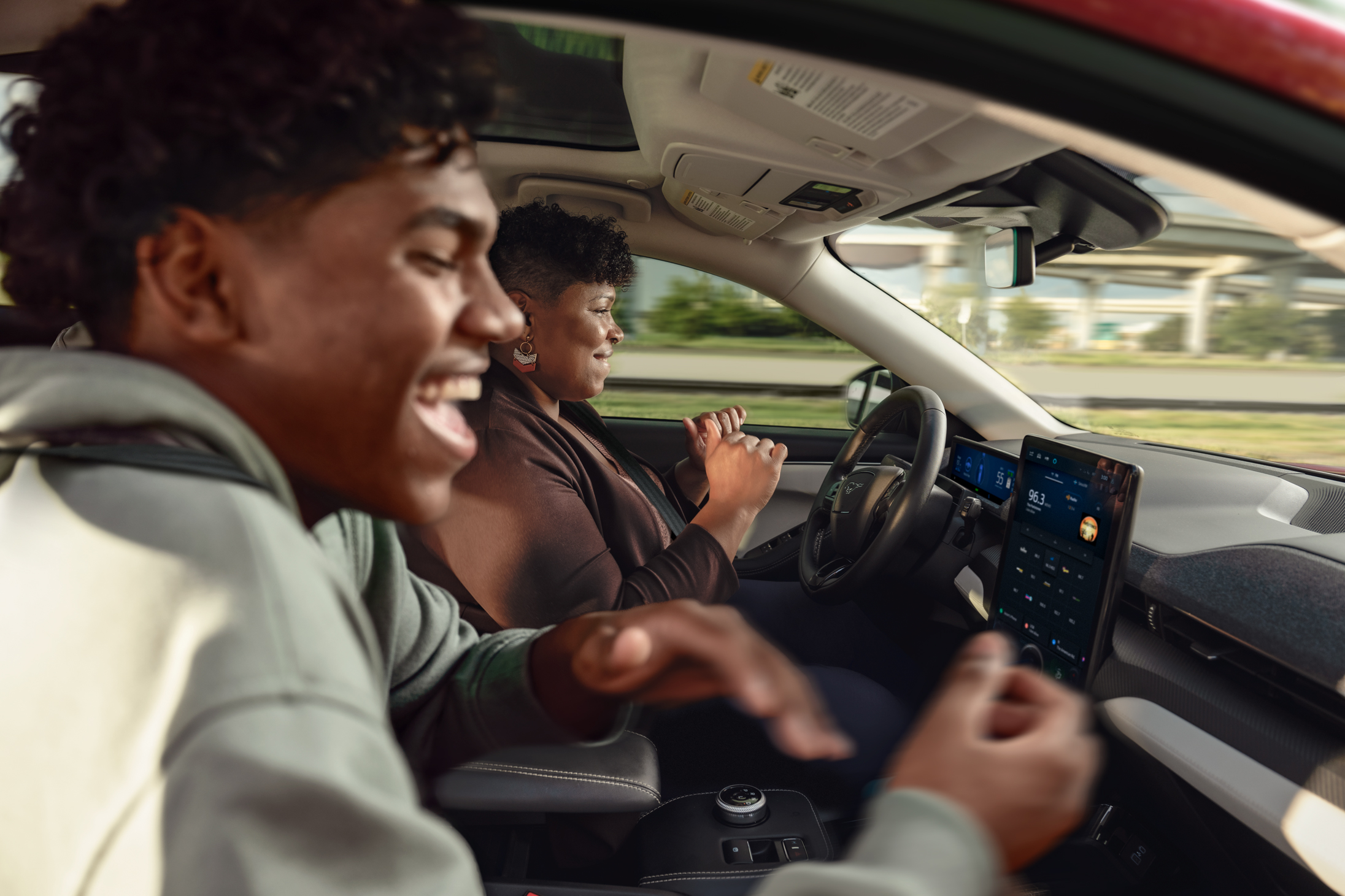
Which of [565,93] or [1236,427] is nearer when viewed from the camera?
[565,93]

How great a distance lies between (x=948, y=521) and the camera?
2.15m

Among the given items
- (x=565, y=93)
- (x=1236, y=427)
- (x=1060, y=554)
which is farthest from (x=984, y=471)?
(x=1236, y=427)

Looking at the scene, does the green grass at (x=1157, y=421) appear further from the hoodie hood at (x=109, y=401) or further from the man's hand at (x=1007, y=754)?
the hoodie hood at (x=109, y=401)

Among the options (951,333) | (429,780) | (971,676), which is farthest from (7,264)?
(951,333)

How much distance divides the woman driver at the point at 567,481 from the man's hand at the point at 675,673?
65cm

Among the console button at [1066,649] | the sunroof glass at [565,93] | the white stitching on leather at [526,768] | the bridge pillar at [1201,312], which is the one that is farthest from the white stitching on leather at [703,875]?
the bridge pillar at [1201,312]

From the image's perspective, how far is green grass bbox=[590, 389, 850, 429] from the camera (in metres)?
3.21

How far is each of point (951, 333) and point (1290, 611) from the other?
4.88 feet

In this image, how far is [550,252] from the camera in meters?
2.08

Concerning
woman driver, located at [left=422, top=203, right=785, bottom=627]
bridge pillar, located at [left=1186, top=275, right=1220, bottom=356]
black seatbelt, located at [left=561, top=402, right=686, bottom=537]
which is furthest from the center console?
bridge pillar, located at [left=1186, top=275, right=1220, bottom=356]

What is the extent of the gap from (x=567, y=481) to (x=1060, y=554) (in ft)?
3.18

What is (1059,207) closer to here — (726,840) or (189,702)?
(726,840)

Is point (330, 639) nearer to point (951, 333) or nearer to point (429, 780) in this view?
point (429, 780)

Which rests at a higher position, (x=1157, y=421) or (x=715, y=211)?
(x=715, y=211)
